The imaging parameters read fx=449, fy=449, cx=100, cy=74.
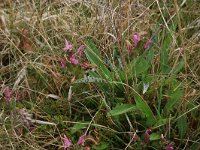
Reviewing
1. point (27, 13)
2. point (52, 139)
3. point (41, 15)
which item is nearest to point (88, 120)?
point (52, 139)

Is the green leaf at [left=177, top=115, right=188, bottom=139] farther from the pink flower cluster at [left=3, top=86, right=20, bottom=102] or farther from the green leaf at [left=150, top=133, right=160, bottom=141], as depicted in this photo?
the pink flower cluster at [left=3, top=86, right=20, bottom=102]

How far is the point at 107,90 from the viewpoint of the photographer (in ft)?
4.51

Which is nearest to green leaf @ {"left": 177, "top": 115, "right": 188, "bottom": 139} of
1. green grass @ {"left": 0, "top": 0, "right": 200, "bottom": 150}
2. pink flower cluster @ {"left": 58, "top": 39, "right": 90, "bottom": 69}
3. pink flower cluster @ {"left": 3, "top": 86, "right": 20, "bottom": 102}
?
green grass @ {"left": 0, "top": 0, "right": 200, "bottom": 150}

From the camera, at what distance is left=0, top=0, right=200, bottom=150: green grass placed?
4.21ft

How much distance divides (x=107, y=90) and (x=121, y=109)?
0.36ft

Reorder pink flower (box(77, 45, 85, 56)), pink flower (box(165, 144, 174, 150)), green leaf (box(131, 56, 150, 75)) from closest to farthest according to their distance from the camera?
pink flower (box(165, 144, 174, 150))
green leaf (box(131, 56, 150, 75))
pink flower (box(77, 45, 85, 56))

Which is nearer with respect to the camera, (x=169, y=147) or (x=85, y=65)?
(x=169, y=147)

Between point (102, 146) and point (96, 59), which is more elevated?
point (96, 59)

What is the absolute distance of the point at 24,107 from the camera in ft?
4.78

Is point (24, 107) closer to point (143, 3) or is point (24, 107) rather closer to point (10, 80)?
point (10, 80)

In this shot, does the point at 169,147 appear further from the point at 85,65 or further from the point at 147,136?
the point at 85,65

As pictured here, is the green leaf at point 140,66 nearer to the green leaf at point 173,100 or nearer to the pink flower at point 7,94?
the green leaf at point 173,100


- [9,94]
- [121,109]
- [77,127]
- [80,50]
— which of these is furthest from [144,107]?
[9,94]

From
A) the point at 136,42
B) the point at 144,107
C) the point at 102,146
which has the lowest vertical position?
the point at 102,146
